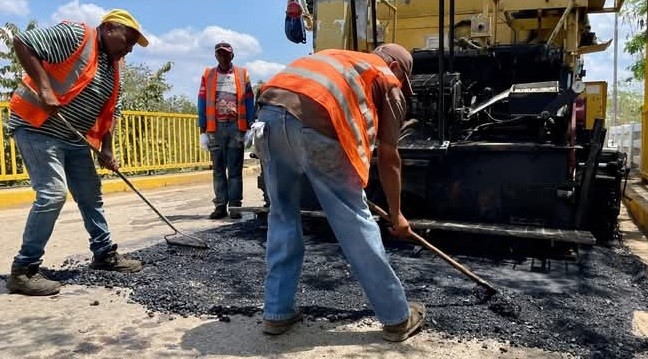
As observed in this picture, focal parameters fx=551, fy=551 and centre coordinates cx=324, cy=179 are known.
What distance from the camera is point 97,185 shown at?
12.6ft

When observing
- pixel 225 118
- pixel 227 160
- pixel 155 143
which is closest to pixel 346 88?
pixel 225 118

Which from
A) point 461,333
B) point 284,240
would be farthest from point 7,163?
point 461,333

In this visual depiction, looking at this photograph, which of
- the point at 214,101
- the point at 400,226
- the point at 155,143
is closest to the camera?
the point at 400,226

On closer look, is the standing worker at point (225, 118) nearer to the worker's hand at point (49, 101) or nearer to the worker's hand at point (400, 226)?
the worker's hand at point (49, 101)

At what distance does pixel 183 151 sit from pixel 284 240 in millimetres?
9845

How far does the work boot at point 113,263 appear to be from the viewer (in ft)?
12.7

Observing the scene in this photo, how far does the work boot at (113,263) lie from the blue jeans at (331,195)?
1.59 meters

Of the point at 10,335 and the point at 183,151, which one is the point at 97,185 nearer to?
the point at 10,335

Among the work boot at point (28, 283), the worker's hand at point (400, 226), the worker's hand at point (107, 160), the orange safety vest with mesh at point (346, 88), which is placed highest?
the orange safety vest with mesh at point (346, 88)

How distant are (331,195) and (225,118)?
385 centimetres

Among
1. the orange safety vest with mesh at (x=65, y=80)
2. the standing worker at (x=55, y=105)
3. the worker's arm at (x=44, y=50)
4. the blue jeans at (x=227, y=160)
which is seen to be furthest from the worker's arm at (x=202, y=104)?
the worker's arm at (x=44, y=50)

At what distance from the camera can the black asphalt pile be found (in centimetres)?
277

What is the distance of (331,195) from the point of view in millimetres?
2557

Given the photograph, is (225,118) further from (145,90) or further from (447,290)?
(145,90)
